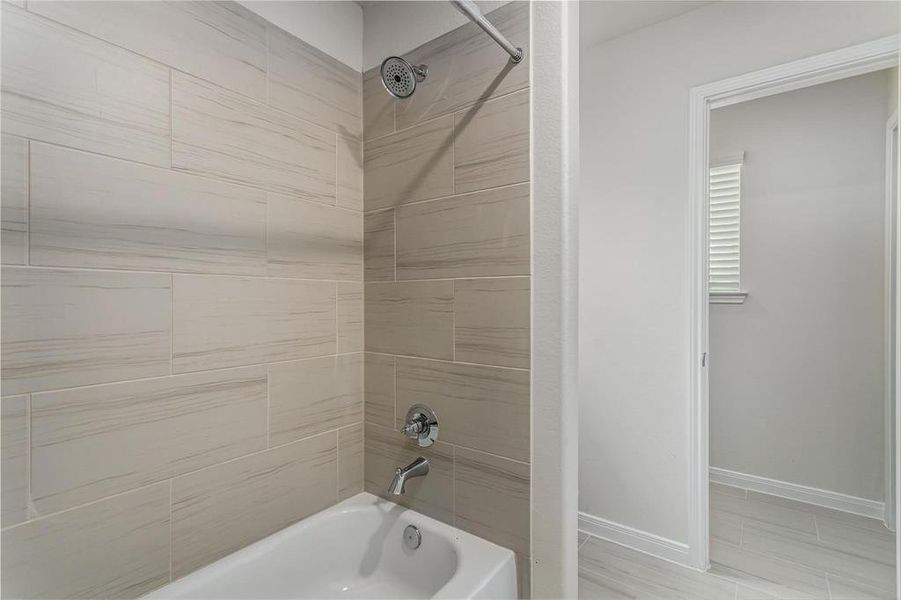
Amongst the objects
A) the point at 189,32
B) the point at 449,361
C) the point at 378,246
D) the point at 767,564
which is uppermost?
the point at 189,32

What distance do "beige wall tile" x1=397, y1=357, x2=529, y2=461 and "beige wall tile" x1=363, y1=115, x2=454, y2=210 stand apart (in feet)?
1.94

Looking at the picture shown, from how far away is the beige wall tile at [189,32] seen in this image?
0.99 m

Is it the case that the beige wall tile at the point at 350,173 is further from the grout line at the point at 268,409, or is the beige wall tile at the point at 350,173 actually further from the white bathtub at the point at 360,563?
the white bathtub at the point at 360,563

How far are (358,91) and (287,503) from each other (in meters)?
1.51

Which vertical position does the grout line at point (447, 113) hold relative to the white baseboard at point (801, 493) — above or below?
above

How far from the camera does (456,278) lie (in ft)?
4.49

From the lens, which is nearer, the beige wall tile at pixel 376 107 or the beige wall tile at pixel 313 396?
the beige wall tile at pixel 313 396

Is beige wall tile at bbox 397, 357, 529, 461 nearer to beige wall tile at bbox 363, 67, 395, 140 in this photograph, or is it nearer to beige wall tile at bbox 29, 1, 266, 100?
beige wall tile at bbox 363, 67, 395, 140

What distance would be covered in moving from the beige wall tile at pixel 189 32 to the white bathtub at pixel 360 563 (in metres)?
1.38

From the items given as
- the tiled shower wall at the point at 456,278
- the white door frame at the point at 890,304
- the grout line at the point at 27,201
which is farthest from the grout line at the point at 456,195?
the white door frame at the point at 890,304

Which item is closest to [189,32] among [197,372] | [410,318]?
[197,372]

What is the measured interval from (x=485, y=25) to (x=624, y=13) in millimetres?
1367

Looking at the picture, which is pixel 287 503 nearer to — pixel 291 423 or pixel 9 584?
pixel 291 423

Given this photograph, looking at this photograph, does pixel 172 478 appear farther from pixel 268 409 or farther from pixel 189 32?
pixel 189 32
